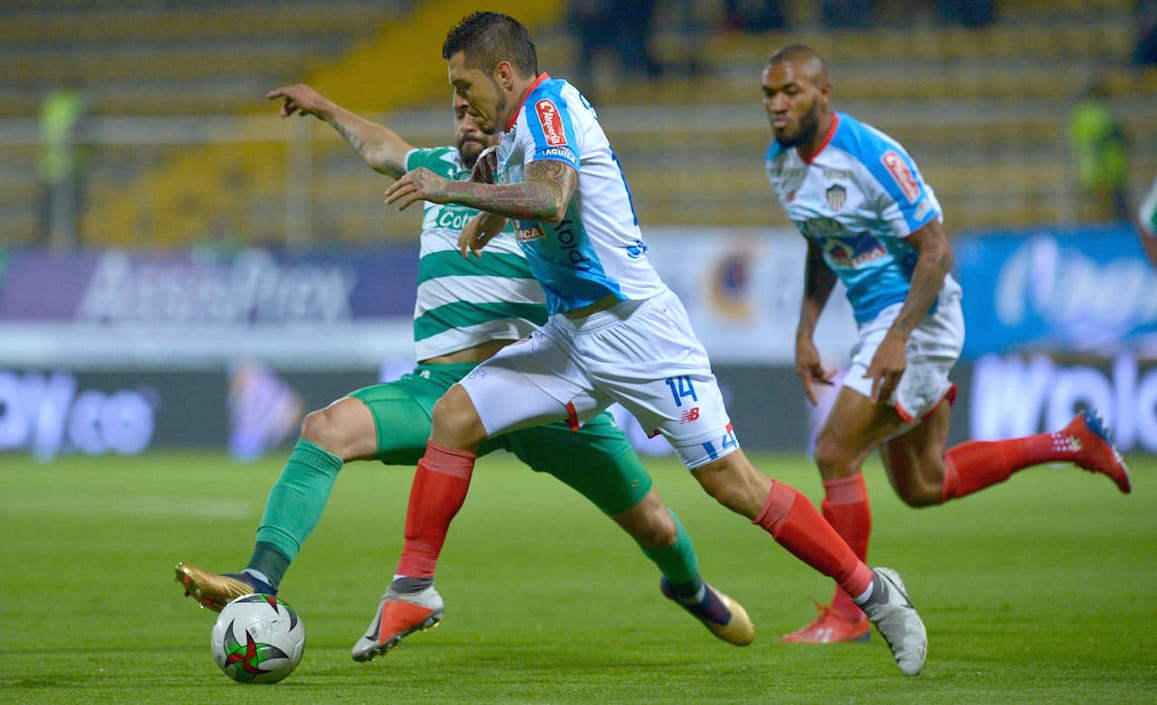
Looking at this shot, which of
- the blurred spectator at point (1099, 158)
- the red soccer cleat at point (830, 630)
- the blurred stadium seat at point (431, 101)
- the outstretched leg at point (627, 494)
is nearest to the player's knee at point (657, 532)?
the outstretched leg at point (627, 494)

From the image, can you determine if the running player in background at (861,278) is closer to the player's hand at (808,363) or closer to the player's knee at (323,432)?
the player's hand at (808,363)

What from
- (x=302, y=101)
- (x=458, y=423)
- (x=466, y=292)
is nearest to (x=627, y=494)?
(x=458, y=423)

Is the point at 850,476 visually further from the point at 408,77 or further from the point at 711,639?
the point at 408,77

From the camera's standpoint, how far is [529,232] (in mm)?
5238

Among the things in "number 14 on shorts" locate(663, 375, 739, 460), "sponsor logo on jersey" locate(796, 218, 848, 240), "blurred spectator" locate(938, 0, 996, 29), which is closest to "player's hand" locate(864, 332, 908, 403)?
"sponsor logo on jersey" locate(796, 218, 848, 240)

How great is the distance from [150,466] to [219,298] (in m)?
1.94

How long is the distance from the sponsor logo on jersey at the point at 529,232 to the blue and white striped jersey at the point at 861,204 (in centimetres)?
160

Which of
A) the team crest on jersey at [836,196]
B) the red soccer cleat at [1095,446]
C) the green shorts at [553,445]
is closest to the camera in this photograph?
the green shorts at [553,445]

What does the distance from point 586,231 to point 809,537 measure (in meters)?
1.17

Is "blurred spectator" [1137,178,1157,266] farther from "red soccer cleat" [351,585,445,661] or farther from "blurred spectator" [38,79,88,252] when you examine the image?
"blurred spectator" [38,79,88,252]

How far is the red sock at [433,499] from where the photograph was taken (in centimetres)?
539

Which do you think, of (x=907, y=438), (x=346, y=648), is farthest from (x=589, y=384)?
(x=907, y=438)

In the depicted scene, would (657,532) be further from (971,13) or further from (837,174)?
(971,13)

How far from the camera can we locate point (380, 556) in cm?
877
